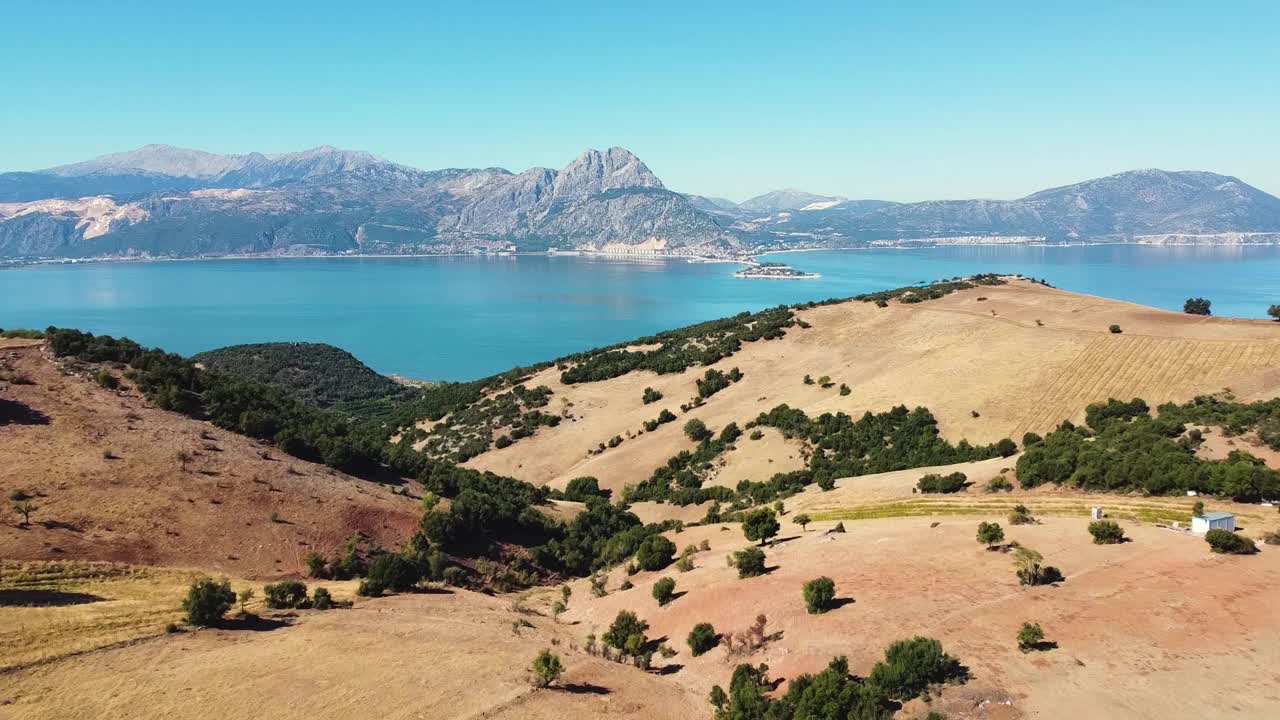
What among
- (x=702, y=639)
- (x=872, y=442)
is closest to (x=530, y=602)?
(x=702, y=639)

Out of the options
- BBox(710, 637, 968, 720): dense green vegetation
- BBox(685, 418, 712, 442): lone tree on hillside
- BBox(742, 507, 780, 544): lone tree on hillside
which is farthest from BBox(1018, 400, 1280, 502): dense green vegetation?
BBox(685, 418, 712, 442): lone tree on hillside

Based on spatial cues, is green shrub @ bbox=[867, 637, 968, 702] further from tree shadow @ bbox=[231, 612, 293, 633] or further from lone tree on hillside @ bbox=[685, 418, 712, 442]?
lone tree on hillside @ bbox=[685, 418, 712, 442]

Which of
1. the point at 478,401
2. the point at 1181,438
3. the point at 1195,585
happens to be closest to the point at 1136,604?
the point at 1195,585

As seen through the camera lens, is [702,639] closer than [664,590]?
Yes

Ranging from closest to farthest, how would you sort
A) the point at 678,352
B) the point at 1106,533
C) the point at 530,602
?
1. the point at 1106,533
2. the point at 530,602
3. the point at 678,352

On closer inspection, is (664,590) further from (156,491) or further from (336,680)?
(156,491)

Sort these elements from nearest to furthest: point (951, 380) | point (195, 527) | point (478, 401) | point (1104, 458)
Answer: point (195, 527) → point (1104, 458) → point (951, 380) → point (478, 401)

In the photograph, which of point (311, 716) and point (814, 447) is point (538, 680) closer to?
point (311, 716)
